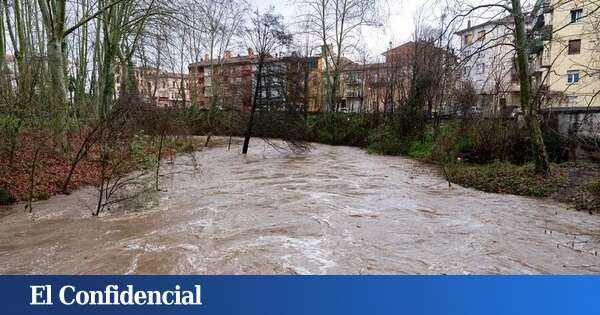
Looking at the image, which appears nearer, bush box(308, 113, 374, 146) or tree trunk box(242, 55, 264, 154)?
tree trunk box(242, 55, 264, 154)

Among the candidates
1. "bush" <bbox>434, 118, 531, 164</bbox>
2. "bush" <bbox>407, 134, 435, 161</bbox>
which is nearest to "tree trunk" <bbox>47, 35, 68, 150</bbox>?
"bush" <bbox>434, 118, 531, 164</bbox>

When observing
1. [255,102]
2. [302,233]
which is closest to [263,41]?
[255,102]

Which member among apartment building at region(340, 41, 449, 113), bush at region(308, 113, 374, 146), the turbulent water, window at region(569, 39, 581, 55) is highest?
window at region(569, 39, 581, 55)

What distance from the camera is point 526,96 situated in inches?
511

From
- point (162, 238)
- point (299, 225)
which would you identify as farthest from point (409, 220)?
point (162, 238)

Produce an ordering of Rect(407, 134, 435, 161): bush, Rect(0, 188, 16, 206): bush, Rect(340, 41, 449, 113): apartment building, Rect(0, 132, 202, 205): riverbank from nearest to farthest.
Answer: Rect(0, 188, 16, 206): bush < Rect(0, 132, 202, 205): riverbank < Rect(407, 134, 435, 161): bush < Rect(340, 41, 449, 113): apartment building

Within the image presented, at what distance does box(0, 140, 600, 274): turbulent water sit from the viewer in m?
5.91

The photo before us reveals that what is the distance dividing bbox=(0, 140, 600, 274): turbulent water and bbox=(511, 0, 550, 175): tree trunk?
2.17m

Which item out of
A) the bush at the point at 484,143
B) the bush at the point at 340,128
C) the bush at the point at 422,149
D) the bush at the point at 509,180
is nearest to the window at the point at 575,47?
the bush at the point at 340,128

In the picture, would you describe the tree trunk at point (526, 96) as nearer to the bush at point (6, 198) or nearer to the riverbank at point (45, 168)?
the riverbank at point (45, 168)

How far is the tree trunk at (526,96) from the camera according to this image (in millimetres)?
12320

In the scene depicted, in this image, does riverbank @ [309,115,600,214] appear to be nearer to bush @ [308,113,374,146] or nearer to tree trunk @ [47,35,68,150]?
bush @ [308,113,374,146]

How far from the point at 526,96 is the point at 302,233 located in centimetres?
1003

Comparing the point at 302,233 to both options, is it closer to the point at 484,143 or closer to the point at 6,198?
the point at 6,198
